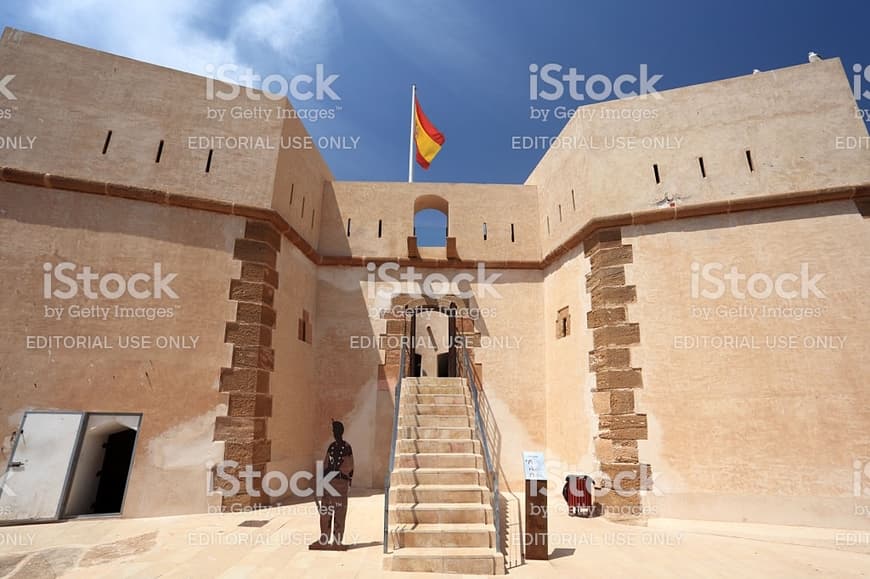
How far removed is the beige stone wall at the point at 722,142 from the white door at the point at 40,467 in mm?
9030

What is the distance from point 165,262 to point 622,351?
7637 mm

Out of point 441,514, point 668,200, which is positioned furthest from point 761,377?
point 441,514

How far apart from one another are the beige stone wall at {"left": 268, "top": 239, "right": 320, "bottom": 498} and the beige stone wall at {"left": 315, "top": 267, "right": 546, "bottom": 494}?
0.97 ft

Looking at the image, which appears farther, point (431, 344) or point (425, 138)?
point (431, 344)

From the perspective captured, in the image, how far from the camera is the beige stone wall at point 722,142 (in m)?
7.47

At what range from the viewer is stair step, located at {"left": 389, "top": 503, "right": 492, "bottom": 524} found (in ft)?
18.0

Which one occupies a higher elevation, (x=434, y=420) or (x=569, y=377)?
(x=569, y=377)

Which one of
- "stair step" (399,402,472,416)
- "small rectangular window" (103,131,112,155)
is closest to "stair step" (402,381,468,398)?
"stair step" (399,402,472,416)

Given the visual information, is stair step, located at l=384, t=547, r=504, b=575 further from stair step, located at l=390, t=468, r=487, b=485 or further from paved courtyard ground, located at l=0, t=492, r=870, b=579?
stair step, located at l=390, t=468, r=487, b=485

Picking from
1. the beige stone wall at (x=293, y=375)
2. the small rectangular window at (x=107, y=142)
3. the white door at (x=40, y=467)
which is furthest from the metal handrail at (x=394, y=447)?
the small rectangular window at (x=107, y=142)

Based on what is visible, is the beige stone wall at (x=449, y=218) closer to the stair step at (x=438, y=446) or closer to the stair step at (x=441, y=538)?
the stair step at (x=438, y=446)

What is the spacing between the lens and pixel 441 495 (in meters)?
5.81

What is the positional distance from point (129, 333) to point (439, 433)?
5.00 meters

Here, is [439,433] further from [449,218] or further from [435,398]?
[449,218]
